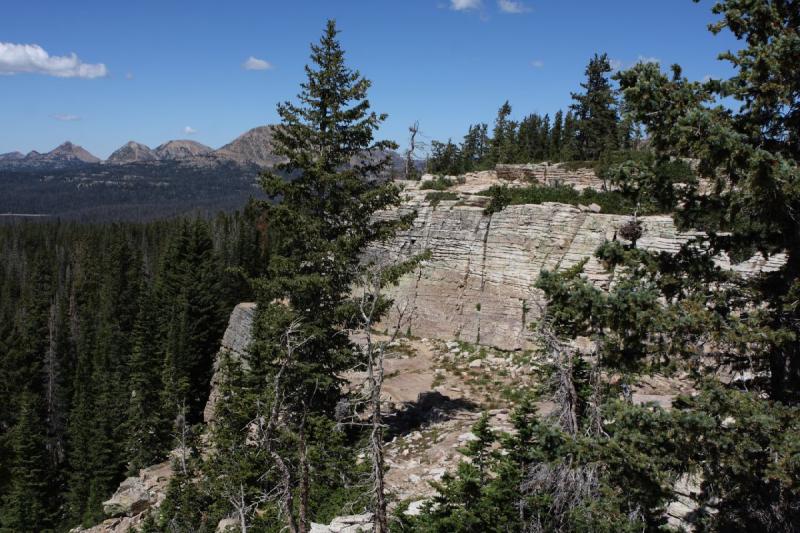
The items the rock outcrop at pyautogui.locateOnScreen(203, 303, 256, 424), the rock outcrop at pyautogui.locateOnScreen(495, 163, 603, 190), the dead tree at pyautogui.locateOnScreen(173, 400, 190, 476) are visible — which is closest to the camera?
the dead tree at pyautogui.locateOnScreen(173, 400, 190, 476)

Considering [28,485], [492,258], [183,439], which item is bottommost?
[28,485]

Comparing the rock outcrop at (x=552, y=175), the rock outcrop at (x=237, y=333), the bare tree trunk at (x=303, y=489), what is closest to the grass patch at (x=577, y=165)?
the rock outcrop at (x=552, y=175)

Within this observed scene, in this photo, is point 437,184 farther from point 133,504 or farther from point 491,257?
point 133,504

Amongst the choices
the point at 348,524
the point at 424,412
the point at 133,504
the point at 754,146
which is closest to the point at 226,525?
the point at 348,524

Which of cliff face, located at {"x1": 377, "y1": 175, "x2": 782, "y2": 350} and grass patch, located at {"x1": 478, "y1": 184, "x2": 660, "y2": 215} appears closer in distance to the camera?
cliff face, located at {"x1": 377, "y1": 175, "x2": 782, "y2": 350}

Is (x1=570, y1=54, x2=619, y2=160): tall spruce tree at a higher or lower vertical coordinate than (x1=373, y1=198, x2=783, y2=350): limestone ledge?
higher

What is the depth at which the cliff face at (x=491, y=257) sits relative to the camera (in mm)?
24797

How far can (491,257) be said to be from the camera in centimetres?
2791

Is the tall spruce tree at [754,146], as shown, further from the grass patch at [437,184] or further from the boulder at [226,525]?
the grass patch at [437,184]

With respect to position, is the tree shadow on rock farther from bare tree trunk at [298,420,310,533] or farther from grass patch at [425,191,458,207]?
grass patch at [425,191,458,207]

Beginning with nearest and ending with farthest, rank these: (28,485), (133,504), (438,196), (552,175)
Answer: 1. (133,504)
2. (438,196)
3. (552,175)
4. (28,485)

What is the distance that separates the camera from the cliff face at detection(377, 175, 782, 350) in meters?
24.8

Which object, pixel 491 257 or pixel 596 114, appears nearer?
pixel 491 257

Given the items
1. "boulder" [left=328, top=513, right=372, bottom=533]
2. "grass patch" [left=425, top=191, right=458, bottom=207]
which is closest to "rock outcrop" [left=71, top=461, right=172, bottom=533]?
"boulder" [left=328, top=513, right=372, bottom=533]
